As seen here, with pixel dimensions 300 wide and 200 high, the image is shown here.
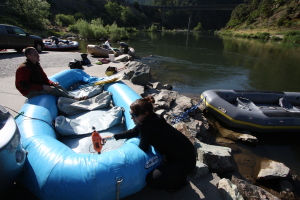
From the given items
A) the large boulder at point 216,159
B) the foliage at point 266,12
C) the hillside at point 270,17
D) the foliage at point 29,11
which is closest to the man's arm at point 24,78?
the large boulder at point 216,159

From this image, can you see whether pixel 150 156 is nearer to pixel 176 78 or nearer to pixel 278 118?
pixel 278 118

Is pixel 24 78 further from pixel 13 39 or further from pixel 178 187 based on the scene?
pixel 13 39

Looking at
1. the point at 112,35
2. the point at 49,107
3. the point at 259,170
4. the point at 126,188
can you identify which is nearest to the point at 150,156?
the point at 126,188

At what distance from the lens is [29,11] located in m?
20.3

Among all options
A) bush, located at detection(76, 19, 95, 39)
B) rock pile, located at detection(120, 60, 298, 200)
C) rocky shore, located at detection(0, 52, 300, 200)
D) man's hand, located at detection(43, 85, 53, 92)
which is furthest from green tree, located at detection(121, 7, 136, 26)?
man's hand, located at detection(43, 85, 53, 92)

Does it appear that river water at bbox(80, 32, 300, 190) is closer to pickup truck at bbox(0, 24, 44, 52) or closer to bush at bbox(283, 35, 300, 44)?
pickup truck at bbox(0, 24, 44, 52)

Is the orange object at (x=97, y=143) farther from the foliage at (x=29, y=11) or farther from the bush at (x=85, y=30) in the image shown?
the foliage at (x=29, y=11)

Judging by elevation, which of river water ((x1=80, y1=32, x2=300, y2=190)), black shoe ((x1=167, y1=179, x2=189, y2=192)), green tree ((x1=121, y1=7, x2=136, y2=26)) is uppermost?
green tree ((x1=121, y1=7, x2=136, y2=26))

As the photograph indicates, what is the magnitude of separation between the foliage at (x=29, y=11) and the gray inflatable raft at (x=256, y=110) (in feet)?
75.8

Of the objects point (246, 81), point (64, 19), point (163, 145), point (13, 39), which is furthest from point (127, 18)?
point (163, 145)

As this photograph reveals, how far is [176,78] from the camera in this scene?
32.1 feet

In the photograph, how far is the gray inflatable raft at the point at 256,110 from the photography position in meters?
4.84

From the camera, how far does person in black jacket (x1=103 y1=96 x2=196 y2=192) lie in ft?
6.63

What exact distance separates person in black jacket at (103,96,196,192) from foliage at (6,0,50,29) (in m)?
24.7
